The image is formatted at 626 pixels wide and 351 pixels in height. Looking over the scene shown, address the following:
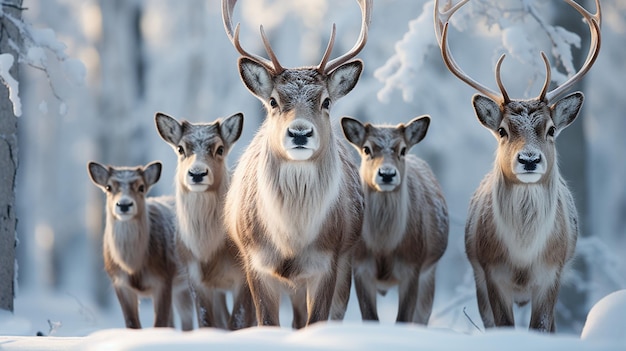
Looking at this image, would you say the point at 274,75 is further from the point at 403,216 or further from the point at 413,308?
the point at 413,308

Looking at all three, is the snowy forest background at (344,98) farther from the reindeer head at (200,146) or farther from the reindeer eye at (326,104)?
the reindeer eye at (326,104)

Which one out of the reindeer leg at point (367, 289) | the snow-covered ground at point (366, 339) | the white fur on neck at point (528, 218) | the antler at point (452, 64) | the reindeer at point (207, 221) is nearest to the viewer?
the snow-covered ground at point (366, 339)

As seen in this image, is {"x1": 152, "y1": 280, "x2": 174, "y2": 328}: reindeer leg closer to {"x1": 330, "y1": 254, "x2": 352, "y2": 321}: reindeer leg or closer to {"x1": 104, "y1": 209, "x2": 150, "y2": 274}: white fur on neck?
{"x1": 104, "y1": 209, "x2": 150, "y2": 274}: white fur on neck

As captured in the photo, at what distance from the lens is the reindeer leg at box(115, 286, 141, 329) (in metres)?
8.72

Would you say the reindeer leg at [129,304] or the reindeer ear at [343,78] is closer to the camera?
the reindeer ear at [343,78]

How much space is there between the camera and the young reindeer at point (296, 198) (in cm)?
658

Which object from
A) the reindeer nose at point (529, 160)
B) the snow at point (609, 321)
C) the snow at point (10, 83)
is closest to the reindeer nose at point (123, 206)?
the snow at point (10, 83)

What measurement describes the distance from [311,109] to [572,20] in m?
6.60

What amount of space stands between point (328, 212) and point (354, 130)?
194 centimetres

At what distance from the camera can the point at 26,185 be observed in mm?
28812

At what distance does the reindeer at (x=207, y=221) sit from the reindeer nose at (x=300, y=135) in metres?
1.77

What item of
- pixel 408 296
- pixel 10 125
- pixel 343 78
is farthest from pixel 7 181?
pixel 408 296

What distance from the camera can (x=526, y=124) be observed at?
6.80 meters

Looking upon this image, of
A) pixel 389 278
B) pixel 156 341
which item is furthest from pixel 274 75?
pixel 156 341
